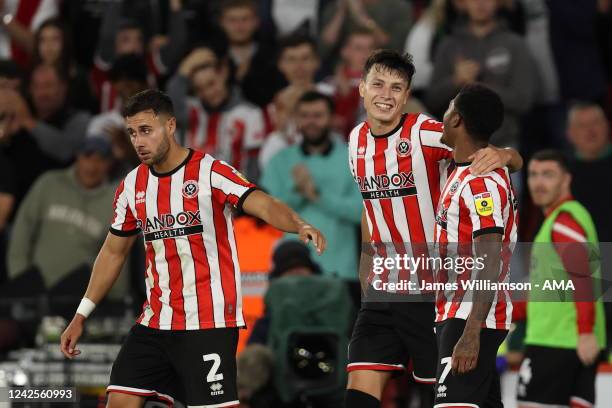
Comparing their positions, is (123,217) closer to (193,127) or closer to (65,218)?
(65,218)

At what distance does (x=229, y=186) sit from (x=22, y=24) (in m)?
6.61

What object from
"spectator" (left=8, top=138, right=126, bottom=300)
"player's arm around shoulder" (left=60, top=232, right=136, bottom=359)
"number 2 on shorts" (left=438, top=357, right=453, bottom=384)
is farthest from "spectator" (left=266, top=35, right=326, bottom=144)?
"number 2 on shorts" (left=438, top=357, right=453, bottom=384)

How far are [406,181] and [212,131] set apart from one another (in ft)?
15.7

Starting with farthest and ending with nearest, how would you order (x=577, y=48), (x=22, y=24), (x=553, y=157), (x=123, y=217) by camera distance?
(x=22, y=24)
(x=577, y=48)
(x=553, y=157)
(x=123, y=217)

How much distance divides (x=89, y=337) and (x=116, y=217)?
113 inches

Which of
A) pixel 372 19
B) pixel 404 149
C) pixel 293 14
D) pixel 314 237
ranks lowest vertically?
pixel 314 237

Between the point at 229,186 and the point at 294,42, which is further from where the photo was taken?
the point at 294,42

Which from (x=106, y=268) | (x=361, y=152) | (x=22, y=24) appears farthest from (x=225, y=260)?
(x=22, y=24)

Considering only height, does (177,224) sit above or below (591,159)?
below

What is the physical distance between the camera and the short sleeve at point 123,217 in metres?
7.21

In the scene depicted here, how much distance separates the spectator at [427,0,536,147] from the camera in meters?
11.1

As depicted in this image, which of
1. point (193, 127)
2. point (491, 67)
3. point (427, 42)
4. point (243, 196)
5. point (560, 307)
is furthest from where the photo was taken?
point (427, 42)

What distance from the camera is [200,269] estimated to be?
7.05 metres

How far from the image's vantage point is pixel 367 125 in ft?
23.8
